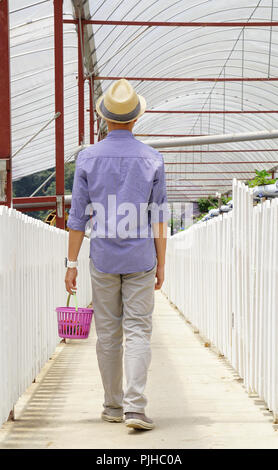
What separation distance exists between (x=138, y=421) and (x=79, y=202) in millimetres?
1255

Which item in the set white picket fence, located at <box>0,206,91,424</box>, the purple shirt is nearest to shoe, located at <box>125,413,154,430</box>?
white picket fence, located at <box>0,206,91,424</box>

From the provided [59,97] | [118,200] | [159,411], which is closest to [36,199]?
[59,97]

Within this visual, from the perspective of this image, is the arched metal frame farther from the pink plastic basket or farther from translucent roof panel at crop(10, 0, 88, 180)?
the pink plastic basket

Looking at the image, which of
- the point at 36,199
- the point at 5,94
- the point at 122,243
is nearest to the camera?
the point at 122,243

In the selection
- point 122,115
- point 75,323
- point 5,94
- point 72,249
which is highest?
point 5,94

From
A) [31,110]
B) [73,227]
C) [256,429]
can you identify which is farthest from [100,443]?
[31,110]

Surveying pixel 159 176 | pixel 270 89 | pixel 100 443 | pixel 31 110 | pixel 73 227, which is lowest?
pixel 100 443

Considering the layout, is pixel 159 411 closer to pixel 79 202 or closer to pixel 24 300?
pixel 24 300

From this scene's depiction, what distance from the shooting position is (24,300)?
5246 mm

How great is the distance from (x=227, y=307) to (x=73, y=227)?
2650 millimetres

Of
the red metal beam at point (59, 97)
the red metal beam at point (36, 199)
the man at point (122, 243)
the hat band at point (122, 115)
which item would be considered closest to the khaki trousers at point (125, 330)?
the man at point (122, 243)

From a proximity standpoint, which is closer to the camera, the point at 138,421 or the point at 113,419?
the point at 138,421

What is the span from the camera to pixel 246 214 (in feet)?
18.6

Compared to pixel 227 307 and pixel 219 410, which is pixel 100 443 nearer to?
pixel 219 410
